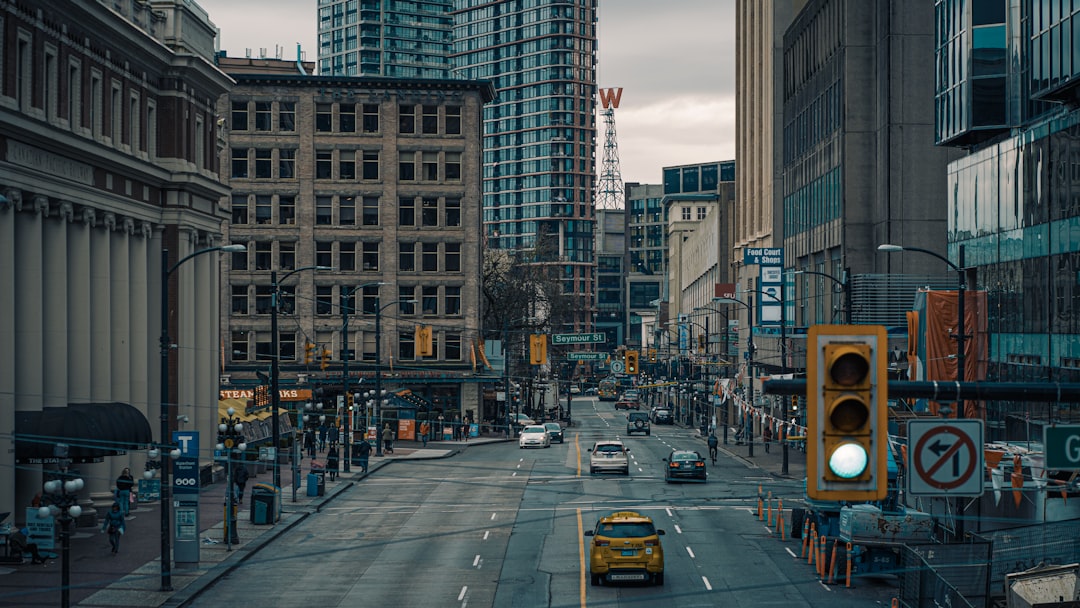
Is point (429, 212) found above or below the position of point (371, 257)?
above

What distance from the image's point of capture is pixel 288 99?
100188 millimetres

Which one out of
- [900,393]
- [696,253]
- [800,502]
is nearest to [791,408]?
[800,502]

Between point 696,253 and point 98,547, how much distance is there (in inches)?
5234

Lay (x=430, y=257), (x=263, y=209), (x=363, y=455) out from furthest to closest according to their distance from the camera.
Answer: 1. (x=430, y=257)
2. (x=263, y=209)
3. (x=363, y=455)

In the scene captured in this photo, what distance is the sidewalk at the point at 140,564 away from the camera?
31500mm

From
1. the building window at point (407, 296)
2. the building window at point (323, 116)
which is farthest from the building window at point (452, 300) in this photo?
the building window at point (323, 116)

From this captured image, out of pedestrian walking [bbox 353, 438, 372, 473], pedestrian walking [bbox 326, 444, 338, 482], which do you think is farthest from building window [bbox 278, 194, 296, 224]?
pedestrian walking [bbox 326, 444, 338, 482]

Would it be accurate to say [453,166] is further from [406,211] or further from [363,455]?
[363,455]

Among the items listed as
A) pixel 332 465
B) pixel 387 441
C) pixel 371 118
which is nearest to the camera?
pixel 332 465

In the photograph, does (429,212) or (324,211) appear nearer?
(324,211)

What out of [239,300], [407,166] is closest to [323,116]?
[407,166]

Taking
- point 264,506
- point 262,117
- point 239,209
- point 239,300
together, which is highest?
point 262,117

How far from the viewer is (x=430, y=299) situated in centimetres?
10106

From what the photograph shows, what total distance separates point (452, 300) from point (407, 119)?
14.1 meters
